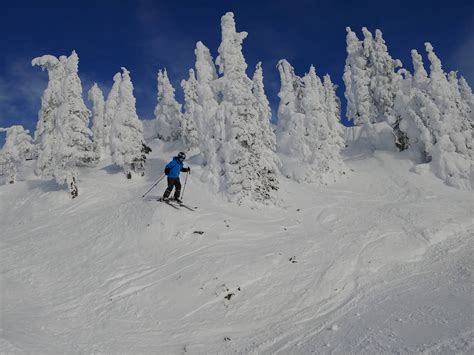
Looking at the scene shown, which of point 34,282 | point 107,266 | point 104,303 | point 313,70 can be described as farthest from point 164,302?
point 313,70

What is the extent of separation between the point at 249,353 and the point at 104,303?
4581mm

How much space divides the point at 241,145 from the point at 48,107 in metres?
19.5

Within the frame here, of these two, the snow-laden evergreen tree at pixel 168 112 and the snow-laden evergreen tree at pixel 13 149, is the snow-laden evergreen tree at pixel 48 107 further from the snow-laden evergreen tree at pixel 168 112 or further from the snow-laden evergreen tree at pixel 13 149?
the snow-laden evergreen tree at pixel 168 112

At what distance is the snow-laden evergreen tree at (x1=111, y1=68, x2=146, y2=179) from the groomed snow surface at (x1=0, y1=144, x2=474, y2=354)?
421 inches

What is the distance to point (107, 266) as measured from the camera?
12.1 metres

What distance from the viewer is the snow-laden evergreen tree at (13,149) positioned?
3428cm

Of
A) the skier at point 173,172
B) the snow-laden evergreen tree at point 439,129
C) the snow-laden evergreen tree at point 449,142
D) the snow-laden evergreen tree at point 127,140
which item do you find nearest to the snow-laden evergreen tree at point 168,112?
the snow-laden evergreen tree at point 127,140

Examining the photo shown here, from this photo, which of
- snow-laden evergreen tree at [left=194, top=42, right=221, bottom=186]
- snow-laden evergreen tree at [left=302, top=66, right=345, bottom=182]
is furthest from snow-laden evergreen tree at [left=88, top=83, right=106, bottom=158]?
snow-laden evergreen tree at [left=302, top=66, right=345, bottom=182]

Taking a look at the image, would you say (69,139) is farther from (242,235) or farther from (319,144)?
(319,144)

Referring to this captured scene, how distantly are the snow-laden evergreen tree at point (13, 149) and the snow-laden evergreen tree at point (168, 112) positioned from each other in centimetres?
1929

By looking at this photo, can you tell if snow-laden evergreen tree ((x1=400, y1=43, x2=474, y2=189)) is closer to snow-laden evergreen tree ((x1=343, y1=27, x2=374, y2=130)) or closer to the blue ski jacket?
snow-laden evergreen tree ((x1=343, y1=27, x2=374, y2=130))

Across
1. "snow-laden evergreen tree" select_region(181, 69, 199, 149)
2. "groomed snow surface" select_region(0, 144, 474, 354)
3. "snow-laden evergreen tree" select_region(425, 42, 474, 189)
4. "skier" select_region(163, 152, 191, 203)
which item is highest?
"snow-laden evergreen tree" select_region(181, 69, 199, 149)

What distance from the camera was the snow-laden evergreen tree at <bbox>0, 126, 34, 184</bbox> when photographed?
34281mm

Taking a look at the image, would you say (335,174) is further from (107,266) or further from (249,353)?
(249,353)
